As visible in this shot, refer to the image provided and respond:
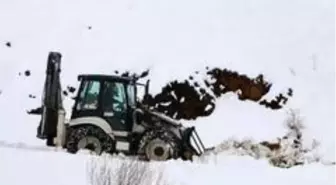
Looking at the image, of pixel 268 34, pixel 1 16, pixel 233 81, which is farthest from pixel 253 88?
pixel 1 16

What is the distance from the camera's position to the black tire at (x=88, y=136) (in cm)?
1784

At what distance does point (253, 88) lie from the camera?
70.5 feet

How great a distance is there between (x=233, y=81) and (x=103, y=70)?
305 centimetres

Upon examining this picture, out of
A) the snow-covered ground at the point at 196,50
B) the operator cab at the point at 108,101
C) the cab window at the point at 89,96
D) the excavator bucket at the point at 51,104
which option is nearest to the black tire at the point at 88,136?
the operator cab at the point at 108,101

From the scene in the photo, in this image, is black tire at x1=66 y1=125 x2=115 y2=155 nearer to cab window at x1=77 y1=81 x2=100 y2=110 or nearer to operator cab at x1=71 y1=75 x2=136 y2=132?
operator cab at x1=71 y1=75 x2=136 y2=132

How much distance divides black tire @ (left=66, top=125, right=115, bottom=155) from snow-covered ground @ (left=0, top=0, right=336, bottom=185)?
0.91 meters

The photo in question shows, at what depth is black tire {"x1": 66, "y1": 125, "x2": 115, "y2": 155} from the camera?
58.5ft

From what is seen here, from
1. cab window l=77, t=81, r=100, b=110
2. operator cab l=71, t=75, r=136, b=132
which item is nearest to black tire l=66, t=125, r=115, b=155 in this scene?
operator cab l=71, t=75, r=136, b=132

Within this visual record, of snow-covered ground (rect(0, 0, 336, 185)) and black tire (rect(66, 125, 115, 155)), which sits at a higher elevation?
snow-covered ground (rect(0, 0, 336, 185))

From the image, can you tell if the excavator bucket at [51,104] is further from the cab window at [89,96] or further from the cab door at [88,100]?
the cab window at [89,96]

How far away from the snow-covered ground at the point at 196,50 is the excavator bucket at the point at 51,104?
258 mm

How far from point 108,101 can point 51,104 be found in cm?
153

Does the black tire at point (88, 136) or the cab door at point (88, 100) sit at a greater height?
the cab door at point (88, 100)

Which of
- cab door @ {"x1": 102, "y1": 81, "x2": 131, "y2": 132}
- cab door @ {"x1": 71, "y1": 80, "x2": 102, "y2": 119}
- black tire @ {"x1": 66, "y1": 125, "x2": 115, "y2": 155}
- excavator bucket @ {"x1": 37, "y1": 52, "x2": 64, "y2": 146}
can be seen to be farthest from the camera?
excavator bucket @ {"x1": 37, "y1": 52, "x2": 64, "y2": 146}
